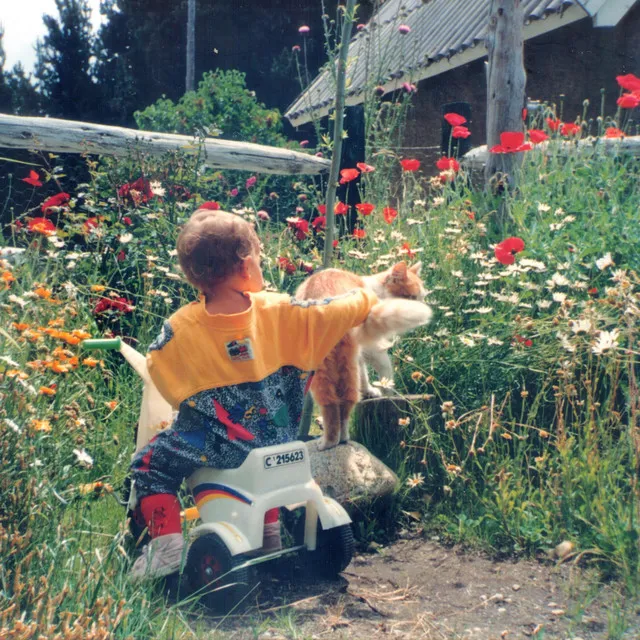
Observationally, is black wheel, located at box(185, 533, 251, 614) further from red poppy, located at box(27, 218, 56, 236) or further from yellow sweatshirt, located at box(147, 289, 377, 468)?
red poppy, located at box(27, 218, 56, 236)

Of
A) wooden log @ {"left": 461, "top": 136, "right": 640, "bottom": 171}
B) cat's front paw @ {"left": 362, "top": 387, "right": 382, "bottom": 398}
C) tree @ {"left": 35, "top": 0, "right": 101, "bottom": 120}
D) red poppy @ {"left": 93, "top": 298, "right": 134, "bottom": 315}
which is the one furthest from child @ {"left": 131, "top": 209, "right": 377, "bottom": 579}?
tree @ {"left": 35, "top": 0, "right": 101, "bottom": 120}

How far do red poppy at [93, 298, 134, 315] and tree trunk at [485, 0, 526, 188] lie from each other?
2.27 metres

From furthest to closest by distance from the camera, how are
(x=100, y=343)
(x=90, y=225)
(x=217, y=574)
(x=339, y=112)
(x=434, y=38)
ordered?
(x=434, y=38)
(x=90, y=225)
(x=339, y=112)
(x=100, y=343)
(x=217, y=574)

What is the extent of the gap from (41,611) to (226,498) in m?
0.86

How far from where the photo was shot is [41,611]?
5.55 ft

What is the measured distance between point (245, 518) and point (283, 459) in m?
0.21

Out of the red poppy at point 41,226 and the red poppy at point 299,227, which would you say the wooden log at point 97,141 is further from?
the red poppy at point 41,226

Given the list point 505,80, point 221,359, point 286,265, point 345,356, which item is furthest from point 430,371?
point 505,80

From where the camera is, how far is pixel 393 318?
2.55 m

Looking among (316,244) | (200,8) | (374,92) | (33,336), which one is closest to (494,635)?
(33,336)

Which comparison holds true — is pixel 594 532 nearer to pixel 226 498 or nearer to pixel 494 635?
pixel 494 635

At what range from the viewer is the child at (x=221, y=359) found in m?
2.51

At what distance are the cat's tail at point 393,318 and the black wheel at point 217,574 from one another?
0.81 meters

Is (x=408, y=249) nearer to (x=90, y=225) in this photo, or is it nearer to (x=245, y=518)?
(x=90, y=225)
